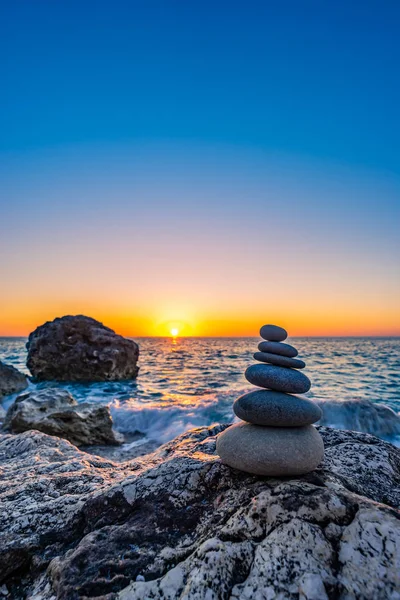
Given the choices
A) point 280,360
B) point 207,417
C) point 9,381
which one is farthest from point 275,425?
point 9,381

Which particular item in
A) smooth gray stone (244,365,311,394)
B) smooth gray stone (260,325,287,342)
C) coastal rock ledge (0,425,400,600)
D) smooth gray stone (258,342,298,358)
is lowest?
coastal rock ledge (0,425,400,600)

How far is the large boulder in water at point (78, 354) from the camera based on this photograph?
2620 centimetres

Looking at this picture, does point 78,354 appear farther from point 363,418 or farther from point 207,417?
point 363,418

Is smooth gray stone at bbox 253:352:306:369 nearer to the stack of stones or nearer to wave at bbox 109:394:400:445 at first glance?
the stack of stones

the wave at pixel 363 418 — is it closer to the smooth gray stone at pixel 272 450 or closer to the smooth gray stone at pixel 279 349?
the smooth gray stone at pixel 279 349

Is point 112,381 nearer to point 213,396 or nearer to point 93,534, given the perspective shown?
point 213,396

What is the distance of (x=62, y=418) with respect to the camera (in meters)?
9.98

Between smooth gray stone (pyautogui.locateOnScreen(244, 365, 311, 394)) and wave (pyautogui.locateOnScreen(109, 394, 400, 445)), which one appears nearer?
smooth gray stone (pyautogui.locateOnScreen(244, 365, 311, 394))

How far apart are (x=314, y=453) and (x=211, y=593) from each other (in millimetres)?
1716

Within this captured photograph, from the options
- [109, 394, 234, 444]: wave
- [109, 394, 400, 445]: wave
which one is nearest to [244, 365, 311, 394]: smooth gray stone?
[109, 394, 400, 445]: wave

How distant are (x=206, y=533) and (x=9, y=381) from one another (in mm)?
21238

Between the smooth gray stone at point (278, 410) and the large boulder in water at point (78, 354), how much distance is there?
2421 centimetres

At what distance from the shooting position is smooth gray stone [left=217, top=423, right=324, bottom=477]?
325 centimetres

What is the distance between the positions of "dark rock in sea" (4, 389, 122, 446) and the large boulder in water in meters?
15.7
